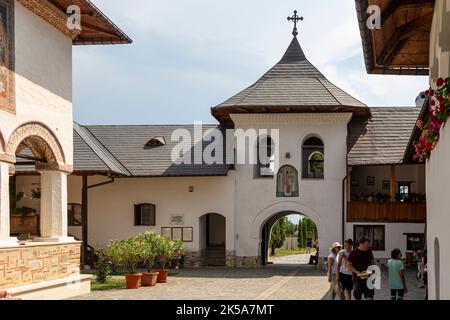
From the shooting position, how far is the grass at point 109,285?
1994cm

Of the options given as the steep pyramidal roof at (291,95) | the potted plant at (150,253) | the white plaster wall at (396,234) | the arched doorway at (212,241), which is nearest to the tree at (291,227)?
the arched doorway at (212,241)

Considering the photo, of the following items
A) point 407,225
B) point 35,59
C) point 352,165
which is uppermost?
point 35,59

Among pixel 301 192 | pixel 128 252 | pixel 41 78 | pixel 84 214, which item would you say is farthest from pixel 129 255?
pixel 301 192

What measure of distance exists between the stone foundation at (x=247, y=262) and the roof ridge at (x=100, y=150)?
557 centimetres

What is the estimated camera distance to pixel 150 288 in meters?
20.5

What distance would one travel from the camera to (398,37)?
10.0m

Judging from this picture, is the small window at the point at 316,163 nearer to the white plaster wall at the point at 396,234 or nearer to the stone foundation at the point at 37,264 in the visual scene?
the white plaster wall at the point at 396,234

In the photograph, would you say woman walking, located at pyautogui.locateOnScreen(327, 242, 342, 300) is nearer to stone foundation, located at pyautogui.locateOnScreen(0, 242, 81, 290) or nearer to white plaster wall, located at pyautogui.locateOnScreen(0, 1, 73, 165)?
stone foundation, located at pyautogui.locateOnScreen(0, 242, 81, 290)

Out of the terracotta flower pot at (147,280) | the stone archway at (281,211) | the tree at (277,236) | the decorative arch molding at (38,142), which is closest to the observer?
the decorative arch molding at (38,142)

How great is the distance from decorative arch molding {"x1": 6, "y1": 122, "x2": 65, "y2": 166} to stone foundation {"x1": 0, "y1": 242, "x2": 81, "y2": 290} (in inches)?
75.2

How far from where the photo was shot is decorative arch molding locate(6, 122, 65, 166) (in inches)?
555
